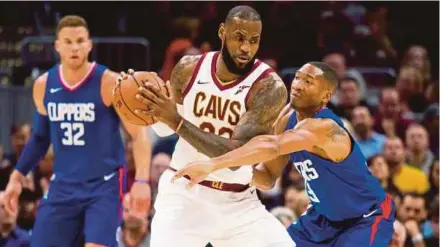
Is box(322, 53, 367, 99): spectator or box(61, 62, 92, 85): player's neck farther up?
box(61, 62, 92, 85): player's neck

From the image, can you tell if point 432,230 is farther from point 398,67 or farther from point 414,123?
point 398,67

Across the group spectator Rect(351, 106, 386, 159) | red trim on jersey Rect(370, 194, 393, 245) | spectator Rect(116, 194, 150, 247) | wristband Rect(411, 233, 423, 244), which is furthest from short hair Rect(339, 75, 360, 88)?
red trim on jersey Rect(370, 194, 393, 245)

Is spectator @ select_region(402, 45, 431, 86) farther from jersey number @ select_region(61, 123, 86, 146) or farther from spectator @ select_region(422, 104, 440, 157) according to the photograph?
jersey number @ select_region(61, 123, 86, 146)

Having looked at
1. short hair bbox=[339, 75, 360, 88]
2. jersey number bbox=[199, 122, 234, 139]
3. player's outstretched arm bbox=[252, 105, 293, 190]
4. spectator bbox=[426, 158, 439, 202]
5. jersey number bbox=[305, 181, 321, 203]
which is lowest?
spectator bbox=[426, 158, 439, 202]

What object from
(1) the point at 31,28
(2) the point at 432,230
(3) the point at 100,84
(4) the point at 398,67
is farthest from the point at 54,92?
(4) the point at 398,67

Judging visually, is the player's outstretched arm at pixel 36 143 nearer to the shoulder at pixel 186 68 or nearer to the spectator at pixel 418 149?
the shoulder at pixel 186 68

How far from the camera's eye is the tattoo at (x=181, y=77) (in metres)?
5.97

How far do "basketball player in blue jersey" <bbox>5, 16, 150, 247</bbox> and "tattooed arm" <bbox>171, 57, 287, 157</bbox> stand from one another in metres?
1.08

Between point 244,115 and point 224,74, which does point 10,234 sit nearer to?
point 224,74

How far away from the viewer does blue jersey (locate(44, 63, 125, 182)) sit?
22.9 ft

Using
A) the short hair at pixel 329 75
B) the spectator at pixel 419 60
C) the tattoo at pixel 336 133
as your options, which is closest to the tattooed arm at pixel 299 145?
the tattoo at pixel 336 133

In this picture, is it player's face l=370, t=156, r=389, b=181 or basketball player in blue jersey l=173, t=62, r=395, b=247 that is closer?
basketball player in blue jersey l=173, t=62, r=395, b=247

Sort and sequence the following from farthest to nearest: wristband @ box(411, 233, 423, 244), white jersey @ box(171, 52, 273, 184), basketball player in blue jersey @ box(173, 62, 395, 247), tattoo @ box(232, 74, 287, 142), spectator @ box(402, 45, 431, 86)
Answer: spectator @ box(402, 45, 431, 86)
wristband @ box(411, 233, 423, 244)
basketball player in blue jersey @ box(173, 62, 395, 247)
white jersey @ box(171, 52, 273, 184)
tattoo @ box(232, 74, 287, 142)

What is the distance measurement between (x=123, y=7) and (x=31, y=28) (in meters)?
1.18
